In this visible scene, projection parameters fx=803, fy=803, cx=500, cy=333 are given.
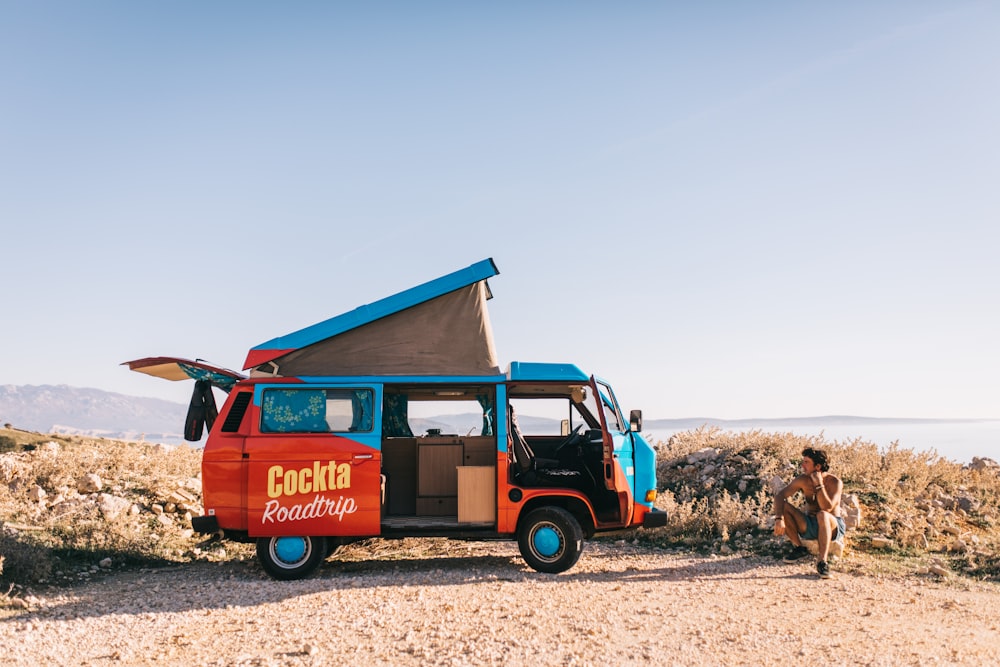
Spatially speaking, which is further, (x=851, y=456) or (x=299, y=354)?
(x=851, y=456)

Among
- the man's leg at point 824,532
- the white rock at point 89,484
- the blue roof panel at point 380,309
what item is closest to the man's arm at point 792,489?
the man's leg at point 824,532

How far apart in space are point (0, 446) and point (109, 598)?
15.4 meters

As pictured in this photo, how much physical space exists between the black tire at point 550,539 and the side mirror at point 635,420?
1.35m

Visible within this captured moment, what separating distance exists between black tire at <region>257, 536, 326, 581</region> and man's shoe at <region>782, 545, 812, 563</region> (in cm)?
588

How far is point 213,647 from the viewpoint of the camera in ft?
22.1

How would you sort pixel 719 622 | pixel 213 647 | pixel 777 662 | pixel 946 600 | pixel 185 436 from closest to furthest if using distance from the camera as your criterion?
pixel 777 662 < pixel 213 647 < pixel 719 622 < pixel 946 600 < pixel 185 436

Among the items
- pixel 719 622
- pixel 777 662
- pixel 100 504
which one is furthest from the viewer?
pixel 100 504

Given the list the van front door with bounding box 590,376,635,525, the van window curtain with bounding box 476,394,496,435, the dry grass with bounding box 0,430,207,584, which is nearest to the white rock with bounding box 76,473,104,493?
the dry grass with bounding box 0,430,207,584

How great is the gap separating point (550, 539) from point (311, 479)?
116 inches

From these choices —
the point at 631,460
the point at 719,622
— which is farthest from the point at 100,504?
the point at 719,622

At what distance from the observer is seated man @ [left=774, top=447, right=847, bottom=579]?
977cm

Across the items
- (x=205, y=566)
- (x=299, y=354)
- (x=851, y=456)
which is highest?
(x=299, y=354)

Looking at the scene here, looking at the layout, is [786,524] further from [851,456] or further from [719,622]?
[851,456]

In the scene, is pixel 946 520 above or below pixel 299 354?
below
